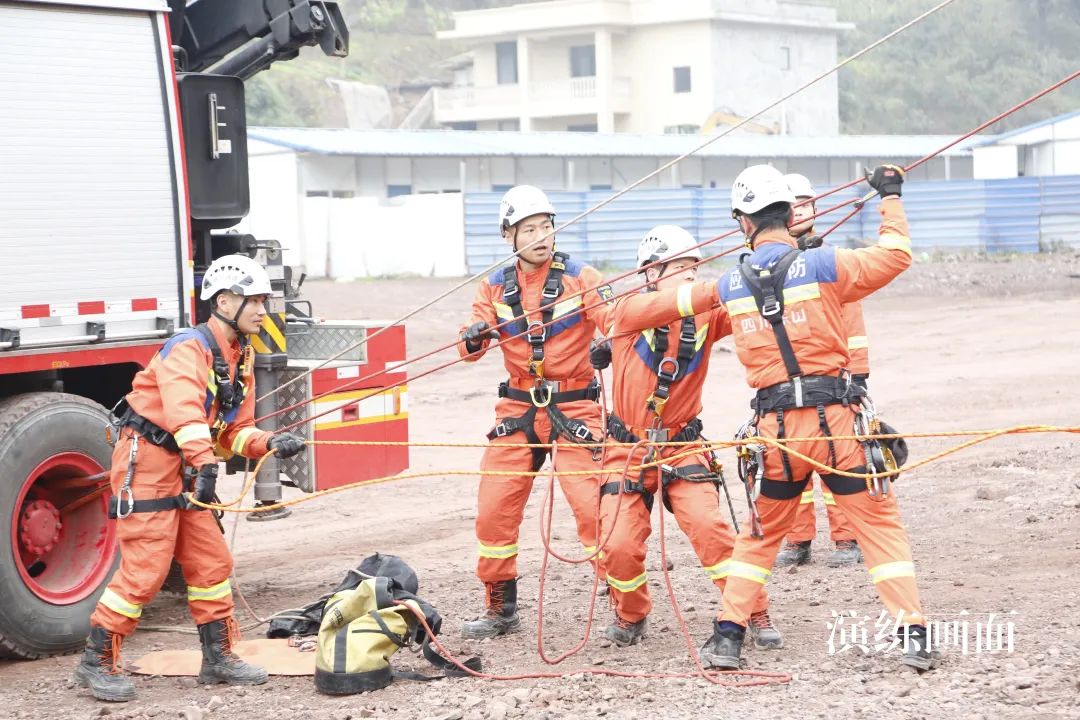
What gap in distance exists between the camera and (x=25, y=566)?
6.82 metres

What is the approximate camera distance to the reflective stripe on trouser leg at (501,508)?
22.6 ft

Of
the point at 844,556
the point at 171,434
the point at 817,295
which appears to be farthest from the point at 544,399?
the point at 844,556

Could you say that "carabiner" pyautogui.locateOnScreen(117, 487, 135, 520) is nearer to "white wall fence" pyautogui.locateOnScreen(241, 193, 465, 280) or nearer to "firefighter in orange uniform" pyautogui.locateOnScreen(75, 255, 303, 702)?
"firefighter in orange uniform" pyautogui.locateOnScreen(75, 255, 303, 702)

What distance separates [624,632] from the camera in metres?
6.57

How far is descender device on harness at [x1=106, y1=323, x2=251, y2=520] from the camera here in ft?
20.1

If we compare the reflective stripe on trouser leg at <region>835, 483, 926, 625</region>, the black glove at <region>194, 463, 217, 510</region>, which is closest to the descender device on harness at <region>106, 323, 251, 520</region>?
the black glove at <region>194, 463, 217, 510</region>

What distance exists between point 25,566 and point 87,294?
53.0 inches

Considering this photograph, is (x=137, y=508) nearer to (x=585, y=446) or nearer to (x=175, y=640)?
(x=175, y=640)

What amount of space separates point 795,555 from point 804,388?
2566 mm

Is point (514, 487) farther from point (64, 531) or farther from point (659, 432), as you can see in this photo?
point (64, 531)

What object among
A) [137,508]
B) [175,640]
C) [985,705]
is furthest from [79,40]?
[985,705]

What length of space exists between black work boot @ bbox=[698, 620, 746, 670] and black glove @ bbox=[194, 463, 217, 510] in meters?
2.20

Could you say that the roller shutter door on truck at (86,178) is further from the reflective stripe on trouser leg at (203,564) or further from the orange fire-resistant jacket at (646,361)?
the orange fire-resistant jacket at (646,361)

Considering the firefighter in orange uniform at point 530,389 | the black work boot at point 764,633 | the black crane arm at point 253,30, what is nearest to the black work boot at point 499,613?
the firefighter in orange uniform at point 530,389
